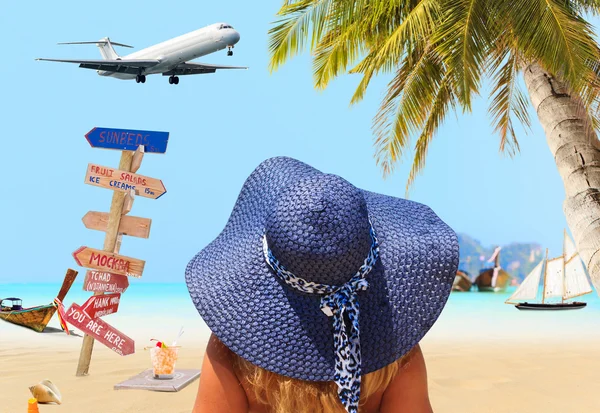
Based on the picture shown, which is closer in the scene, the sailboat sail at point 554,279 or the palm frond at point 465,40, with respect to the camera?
the palm frond at point 465,40

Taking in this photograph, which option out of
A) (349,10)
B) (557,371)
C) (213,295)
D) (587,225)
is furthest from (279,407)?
(557,371)

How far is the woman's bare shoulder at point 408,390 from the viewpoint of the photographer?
3.93 feet

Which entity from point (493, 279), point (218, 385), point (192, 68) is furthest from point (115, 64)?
point (493, 279)

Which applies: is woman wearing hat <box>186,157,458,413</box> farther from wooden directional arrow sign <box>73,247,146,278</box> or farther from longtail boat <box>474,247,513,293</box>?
longtail boat <box>474,247,513,293</box>

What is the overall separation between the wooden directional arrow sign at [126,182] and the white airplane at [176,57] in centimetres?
1799

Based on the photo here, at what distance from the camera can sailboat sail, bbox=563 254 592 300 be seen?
77.8ft

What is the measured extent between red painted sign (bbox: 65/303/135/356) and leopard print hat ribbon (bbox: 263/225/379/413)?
6085 mm

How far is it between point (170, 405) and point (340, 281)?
5432mm

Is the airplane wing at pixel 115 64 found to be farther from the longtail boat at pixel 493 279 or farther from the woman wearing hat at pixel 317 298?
the longtail boat at pixel 493 279

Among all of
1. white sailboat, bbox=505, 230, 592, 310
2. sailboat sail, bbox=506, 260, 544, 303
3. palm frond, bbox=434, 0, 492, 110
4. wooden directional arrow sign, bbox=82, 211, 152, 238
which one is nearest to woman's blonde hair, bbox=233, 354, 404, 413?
palm frond, bbox=434, 0, 492, 110

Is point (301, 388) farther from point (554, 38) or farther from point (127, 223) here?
point (127, 223)

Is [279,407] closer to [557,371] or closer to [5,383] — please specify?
[5,383]

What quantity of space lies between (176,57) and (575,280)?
18.9 meters

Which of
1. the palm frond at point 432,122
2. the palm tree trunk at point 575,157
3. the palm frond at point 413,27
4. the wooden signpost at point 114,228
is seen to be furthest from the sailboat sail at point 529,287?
the wooden signpost at point 114,228
